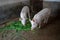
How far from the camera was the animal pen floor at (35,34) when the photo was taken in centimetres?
193

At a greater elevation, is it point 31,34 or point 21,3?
point 21,3

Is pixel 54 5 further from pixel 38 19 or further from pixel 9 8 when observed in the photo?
pixel 9 8

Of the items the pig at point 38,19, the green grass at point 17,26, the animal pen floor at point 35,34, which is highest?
the pig at point 38,19

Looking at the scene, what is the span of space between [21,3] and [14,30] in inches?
29.8

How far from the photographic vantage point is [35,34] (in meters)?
2.03

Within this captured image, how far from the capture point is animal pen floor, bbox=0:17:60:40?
193cm

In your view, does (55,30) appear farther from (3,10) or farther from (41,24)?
(3,10)

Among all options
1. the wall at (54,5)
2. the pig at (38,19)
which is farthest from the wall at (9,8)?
the pig at (38,19)

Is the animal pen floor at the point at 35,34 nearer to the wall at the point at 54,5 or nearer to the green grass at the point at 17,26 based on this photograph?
the green grass at the point at 17,26

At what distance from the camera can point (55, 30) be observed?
7.02ft

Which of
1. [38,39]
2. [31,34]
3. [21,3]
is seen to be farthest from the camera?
[21,3]

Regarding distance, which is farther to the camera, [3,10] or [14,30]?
[3,10]

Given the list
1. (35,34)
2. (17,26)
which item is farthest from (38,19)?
(17,26)

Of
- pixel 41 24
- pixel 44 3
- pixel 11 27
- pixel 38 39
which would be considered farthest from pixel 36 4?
pixel 38 39
